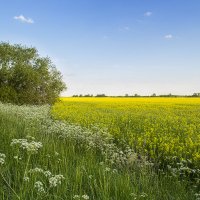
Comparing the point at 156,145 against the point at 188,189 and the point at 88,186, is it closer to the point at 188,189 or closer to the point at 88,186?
the point at 188,189

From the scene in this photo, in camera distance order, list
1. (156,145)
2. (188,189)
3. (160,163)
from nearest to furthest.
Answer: (188,189)
(160,163)
(156,145)

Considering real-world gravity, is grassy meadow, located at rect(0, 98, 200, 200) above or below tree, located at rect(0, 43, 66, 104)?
below

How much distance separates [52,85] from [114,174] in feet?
113

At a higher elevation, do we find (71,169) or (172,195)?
(71,169)

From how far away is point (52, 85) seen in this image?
134ft

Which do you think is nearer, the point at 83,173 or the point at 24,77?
the point at 83,173

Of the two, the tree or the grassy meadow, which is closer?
the grassy meadow

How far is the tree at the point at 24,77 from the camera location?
37188 mm

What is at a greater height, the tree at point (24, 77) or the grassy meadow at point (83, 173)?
the tree at point (24, 77)

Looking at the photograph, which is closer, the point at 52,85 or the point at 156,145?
the point at 156,145

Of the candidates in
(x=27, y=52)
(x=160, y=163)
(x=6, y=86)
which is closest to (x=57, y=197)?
(x=160, y=163)

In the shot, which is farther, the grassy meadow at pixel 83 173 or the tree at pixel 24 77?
the tree at pixel 24 77

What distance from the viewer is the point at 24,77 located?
3759cm

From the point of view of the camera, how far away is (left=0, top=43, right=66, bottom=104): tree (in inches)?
1464
